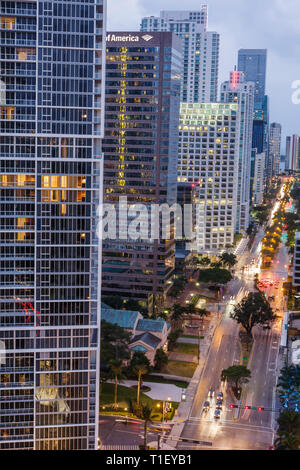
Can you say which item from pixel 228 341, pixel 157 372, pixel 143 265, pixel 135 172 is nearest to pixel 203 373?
pixel 157 372

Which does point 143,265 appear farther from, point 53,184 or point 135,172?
point 53,184

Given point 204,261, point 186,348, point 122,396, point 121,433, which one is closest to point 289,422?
point 121,433

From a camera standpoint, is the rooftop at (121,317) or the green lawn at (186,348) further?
the green lawn at (186,348)

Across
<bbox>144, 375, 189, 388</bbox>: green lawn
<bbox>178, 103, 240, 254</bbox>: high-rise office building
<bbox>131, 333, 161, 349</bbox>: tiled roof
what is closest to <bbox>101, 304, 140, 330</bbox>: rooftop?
<bbox>131, 333, 161, 349</bbox>: tiled roof

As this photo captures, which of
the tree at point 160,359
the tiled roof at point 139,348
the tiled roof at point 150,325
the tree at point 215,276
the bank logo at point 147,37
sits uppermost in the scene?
the bank logo at point 147,37

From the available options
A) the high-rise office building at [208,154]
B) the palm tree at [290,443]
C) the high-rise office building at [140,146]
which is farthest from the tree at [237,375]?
the high-rise office building at [208,154]

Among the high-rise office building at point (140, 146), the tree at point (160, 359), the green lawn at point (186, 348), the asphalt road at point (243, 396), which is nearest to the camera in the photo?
the asphalt road at point (243, 396)

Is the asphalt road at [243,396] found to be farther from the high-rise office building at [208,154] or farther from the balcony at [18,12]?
the high-rise office building at [208,154]
